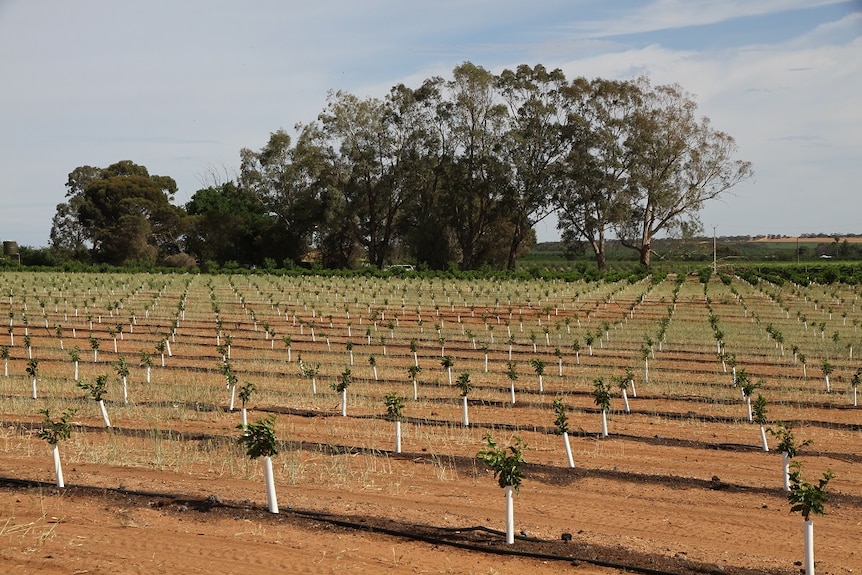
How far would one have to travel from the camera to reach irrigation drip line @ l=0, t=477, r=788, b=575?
8.51m

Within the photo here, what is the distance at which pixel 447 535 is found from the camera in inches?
365

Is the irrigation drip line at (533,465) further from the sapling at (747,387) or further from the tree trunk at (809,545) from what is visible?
the tree trunk at (809,545)

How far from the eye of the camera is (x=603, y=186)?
7125 cm

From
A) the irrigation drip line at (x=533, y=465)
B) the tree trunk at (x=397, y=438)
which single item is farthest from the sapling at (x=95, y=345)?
the tree trunk at (x=397, y=438)

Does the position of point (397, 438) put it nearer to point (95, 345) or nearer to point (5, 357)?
point (5, 357)

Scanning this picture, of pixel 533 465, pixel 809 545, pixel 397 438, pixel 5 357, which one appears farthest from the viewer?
pixel 5 357

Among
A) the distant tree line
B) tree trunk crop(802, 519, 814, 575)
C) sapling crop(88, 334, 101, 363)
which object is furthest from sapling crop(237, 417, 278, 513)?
the distant tree line

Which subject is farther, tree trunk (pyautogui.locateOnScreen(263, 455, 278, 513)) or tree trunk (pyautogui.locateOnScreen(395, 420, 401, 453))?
tree trunk (pyautogui.locateOnScreen(395, 420, 401, 453))

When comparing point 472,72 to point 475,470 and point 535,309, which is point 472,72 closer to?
point 535,309

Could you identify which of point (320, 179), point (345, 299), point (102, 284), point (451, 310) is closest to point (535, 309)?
point (451, 310)

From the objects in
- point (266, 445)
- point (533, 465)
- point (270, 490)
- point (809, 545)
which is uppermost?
point (266, 445)

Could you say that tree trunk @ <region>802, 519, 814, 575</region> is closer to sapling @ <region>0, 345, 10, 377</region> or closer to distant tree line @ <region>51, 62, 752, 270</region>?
sapling @ <region>0, 345, 10, 377</region>

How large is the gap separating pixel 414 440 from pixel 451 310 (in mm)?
26447

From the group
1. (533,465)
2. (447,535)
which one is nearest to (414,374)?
(533,465)
